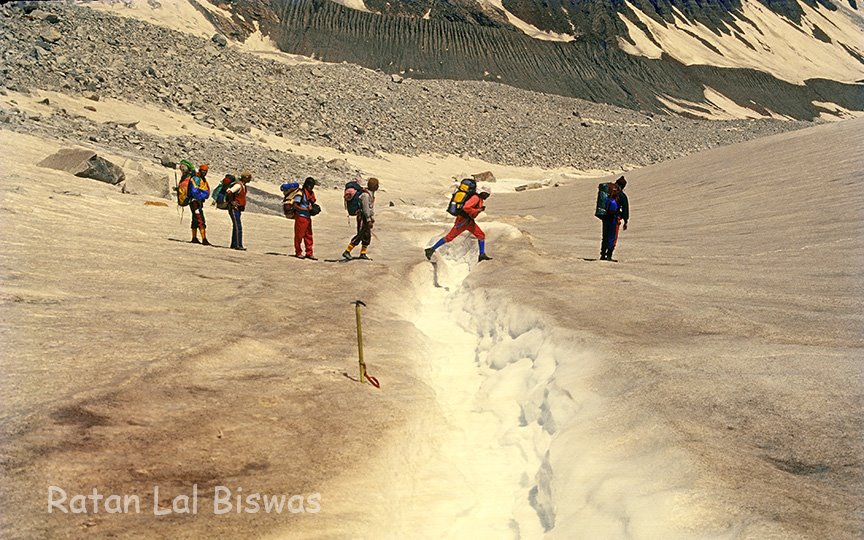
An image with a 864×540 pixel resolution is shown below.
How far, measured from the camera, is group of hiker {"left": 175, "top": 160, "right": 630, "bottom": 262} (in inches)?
451

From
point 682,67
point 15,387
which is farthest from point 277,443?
point 682,67

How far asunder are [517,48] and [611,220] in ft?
208

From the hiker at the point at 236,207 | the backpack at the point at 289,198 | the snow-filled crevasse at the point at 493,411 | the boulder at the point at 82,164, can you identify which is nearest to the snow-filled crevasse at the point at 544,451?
the snow-filled crevasse at the point at 493,411

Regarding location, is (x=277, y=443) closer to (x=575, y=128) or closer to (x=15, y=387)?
(x=15, y=387)

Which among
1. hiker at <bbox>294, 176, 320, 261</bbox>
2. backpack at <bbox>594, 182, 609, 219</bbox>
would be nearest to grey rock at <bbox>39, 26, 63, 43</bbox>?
hiker at <bbox>294, 176, 320, 261</bbox>

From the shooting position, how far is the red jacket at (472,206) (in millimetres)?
11781

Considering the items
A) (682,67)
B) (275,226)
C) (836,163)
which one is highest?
(682,67)

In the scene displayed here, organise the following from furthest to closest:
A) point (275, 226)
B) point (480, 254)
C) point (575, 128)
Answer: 1. point (575, 128)
2. point (275, 226)
3. point (480, 254)

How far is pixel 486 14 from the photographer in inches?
2943

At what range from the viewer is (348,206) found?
12.0 m

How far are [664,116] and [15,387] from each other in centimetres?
6949

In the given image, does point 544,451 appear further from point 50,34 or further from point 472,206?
point 50,34

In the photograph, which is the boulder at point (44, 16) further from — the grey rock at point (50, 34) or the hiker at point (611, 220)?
the hiker at point (611, 220)

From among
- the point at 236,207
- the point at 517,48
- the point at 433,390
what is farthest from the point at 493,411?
the point at 517,48
